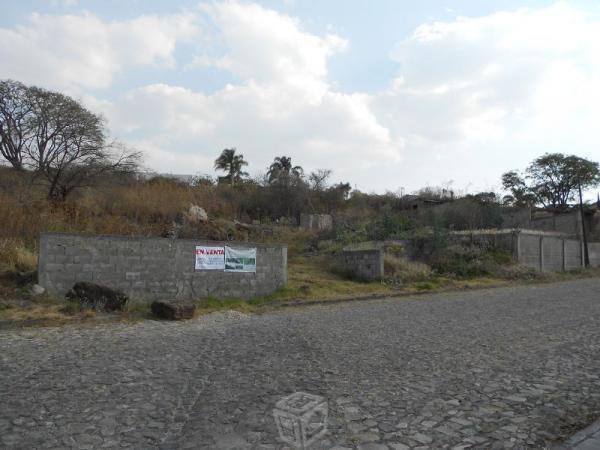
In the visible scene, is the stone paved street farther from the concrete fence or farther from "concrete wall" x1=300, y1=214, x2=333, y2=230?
"concrete wall" x1=300, y1=214, x2=333, y2=230

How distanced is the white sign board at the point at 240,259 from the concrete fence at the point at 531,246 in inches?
570

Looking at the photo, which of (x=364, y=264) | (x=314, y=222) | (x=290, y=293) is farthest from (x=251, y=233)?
(x=290, y=293)

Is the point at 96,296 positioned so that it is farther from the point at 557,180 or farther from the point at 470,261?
the point at 557,180

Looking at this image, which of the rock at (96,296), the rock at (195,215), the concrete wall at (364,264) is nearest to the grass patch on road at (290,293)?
the rock at (96,296)

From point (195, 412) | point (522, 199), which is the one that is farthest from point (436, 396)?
point (522, 199)

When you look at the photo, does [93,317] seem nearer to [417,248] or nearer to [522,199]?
[417,248]

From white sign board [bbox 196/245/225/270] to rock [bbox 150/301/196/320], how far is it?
9.18 feet

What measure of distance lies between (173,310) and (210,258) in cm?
341

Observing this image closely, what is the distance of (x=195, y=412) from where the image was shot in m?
4.70

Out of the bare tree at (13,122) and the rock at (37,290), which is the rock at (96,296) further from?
the bare tree at (13,122)

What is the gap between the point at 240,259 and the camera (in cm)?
1538

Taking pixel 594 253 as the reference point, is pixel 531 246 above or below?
above

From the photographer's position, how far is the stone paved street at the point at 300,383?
415cm

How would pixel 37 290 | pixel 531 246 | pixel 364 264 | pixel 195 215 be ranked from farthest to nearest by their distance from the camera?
pixel 531 246
pixel 195 215
pixel 364 264
pixel 37 290
